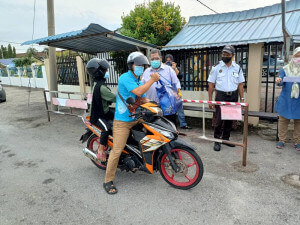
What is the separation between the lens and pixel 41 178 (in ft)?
11.6

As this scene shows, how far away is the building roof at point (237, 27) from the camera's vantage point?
5874 millimetres

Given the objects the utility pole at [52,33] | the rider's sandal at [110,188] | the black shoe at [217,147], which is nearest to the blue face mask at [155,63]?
the black shoe at [217,147]

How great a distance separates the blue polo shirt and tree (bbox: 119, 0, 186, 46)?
6.50 m

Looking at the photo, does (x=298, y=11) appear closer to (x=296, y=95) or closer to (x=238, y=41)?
(x=238, y=41)

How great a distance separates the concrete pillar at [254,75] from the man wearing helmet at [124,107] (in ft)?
12.8

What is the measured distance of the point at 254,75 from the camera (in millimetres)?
5668

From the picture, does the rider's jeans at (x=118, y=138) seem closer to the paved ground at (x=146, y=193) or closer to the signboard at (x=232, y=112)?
the paved ground at (x=146, y=193)

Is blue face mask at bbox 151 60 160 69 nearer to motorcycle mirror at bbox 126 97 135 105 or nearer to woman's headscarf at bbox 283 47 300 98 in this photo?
motorcycle mirror at bbox 126 97 135 105

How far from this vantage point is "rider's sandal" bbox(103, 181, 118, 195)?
2.99 m

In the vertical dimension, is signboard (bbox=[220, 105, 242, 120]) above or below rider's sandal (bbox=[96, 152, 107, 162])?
above

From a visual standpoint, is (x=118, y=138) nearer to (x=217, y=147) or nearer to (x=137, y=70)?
(x=137, y=70)

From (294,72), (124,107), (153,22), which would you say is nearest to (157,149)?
(124,107)

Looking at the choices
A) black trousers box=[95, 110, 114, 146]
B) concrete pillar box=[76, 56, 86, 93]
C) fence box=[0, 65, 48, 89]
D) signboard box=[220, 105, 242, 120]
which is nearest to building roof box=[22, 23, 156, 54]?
concrete pillar box=[76, 56, 86, 93]

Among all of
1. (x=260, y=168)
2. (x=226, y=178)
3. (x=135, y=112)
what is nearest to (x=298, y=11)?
(x=260, y=168)
